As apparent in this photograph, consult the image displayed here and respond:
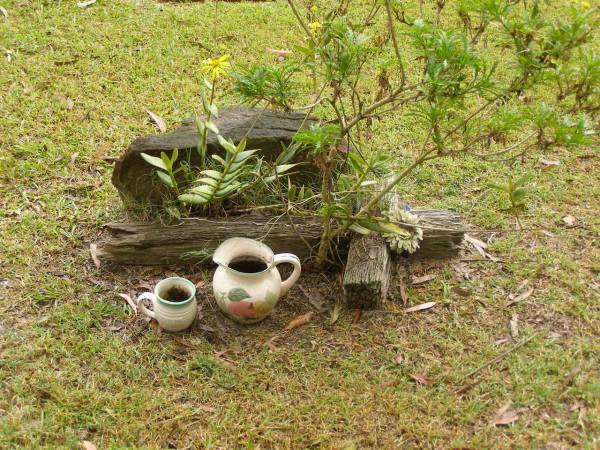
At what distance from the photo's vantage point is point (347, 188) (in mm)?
3105

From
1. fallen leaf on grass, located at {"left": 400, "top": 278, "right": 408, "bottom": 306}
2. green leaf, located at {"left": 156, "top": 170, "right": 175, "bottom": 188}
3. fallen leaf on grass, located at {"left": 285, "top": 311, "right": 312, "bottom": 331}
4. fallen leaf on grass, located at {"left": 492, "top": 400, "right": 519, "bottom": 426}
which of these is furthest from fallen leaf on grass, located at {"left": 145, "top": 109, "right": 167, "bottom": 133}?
fallen leaf on grass, located at {"left": 492, "top": 400, "right": 519, "bottom": 426}

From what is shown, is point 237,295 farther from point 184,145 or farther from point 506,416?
point 506,416

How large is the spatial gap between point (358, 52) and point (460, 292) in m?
1.34

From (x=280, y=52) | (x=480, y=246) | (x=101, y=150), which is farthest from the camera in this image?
(x=280, y=52)

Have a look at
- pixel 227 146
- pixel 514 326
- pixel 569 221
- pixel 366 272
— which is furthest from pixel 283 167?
pixel 569 221

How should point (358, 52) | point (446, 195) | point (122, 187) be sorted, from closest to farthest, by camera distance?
point (358, 52)
point (122, 187)
point (446, 195)

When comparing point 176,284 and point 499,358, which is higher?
point 176,284

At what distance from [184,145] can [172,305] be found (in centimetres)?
91

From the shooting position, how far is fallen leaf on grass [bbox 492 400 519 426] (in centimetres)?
255

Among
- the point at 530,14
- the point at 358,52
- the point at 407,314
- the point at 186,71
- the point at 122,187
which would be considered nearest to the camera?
the point at 530,14

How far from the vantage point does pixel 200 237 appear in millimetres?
3146

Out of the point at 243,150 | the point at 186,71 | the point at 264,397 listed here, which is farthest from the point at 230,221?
the point at 186,71

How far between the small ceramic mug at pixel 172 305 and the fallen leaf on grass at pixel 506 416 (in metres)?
1.37

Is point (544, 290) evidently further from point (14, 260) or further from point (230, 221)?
point (14, 260)
